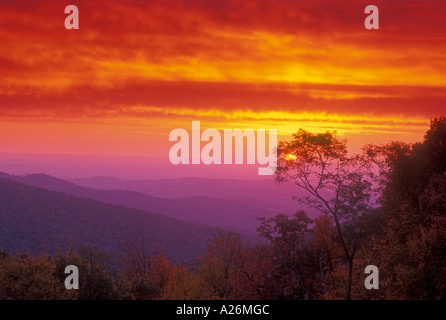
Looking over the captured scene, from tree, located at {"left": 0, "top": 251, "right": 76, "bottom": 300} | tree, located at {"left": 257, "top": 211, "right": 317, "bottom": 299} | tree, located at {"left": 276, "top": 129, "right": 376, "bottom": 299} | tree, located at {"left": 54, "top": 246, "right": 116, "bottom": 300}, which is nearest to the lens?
tree, located at {"left": 276, "top": 129, "right": 376, "bottom": 299}

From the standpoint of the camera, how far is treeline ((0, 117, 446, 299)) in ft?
82.9

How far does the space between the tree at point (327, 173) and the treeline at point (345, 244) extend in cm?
7

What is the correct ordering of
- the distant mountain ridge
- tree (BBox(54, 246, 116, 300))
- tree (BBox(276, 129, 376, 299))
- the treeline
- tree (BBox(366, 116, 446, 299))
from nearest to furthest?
tree (BBox(366, 116, 446, 299)) → the treeline → tree (BBox(276, 129, 376, 299)) → tree (BBox(54, 246, 116, 300)) → the distant mountain ridge

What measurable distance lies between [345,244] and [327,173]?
28.4ft

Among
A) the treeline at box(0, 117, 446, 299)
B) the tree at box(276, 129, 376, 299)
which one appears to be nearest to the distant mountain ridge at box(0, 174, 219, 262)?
the treeline at box(0, 117, 446, 299)

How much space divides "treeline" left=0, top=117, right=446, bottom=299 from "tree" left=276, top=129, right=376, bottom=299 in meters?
0.07

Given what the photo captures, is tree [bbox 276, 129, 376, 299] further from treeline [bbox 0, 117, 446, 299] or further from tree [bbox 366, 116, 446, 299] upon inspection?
tree [bbox 366, 116, 446, 299]

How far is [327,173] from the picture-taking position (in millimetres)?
30109

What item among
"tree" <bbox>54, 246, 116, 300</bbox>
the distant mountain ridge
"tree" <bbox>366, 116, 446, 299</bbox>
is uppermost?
"tree" <bbox>366, 116, 446, 299</bbox>

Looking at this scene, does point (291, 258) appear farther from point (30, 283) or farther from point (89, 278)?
point (30, 283)

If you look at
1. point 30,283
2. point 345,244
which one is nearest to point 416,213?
point 345,244

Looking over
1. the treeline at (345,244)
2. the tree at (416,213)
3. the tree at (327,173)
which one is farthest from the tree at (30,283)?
the tree at (416,213)
